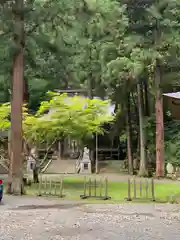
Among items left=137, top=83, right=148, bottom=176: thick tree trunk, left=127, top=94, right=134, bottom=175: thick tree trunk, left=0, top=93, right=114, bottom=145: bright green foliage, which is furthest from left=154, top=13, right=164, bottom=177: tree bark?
left=0, top=93, right=114, bottom=145: bright green foliage

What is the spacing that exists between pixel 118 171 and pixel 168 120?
5.70 m

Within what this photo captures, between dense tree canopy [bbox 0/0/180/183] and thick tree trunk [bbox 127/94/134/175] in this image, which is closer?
dense tree canopy [bbox 0/0/180/183]

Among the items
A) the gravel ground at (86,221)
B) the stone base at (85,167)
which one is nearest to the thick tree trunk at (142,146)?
the stone base at (85,167)

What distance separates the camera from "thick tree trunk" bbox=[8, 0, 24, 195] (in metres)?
17.4

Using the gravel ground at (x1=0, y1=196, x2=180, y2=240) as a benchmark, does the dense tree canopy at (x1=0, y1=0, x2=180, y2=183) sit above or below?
above

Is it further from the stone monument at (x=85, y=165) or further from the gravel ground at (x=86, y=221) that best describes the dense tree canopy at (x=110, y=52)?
the gravel ground at (x=86, y=221)

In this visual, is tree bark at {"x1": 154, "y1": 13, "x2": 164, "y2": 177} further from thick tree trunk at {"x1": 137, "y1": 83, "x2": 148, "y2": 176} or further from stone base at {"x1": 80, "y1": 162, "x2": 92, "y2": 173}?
stone base at {"x1": 80, "y1": 162, "x2": 92, "y2": 173}

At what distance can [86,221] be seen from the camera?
10398 millimetres

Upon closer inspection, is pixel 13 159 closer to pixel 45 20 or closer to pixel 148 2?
pixel 45 20

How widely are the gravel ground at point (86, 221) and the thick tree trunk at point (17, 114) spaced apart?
2661 mm

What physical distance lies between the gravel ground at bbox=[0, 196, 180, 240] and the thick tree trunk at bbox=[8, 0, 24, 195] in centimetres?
266

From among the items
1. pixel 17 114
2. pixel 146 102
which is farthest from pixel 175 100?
pixel 146 102

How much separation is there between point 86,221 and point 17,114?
8325mm

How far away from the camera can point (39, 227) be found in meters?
9.50
